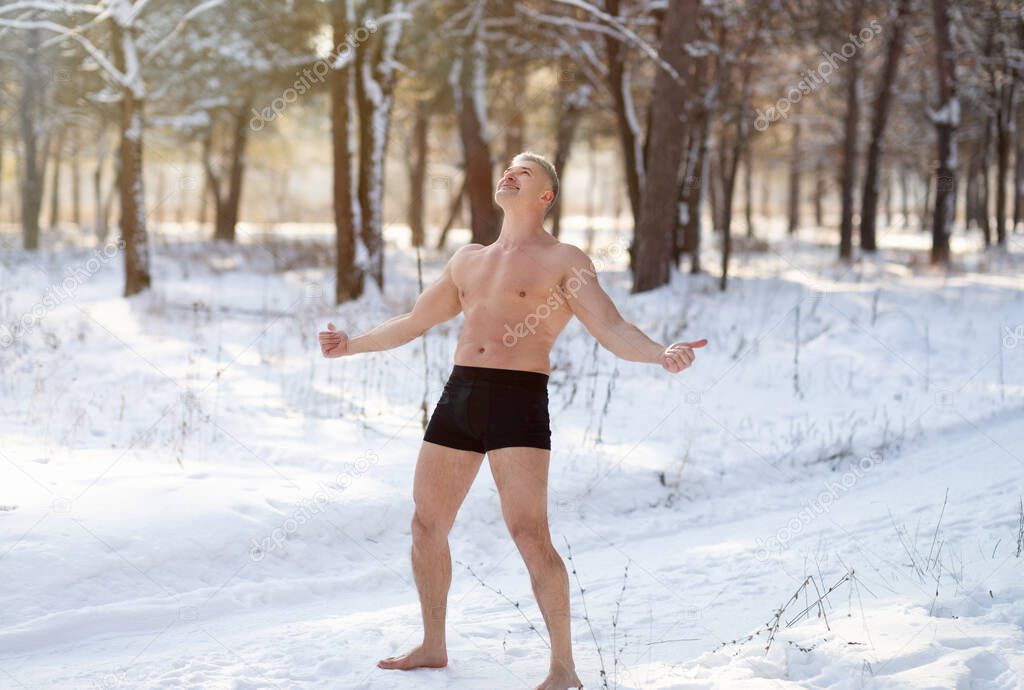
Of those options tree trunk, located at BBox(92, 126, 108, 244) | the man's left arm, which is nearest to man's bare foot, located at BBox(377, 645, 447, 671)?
the man's left arm

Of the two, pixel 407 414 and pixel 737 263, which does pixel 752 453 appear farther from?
pixel 737 263

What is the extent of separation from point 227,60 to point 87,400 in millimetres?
15645

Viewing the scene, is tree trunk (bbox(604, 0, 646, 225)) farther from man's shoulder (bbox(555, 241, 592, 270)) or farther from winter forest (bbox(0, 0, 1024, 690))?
man's shoulder (bbox(555, 241, 592, 270))

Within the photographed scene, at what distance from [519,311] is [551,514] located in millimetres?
2899

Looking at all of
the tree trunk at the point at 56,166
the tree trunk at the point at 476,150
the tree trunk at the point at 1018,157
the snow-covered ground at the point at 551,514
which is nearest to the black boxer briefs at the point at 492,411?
the snow-covered ground at the point at 551,514

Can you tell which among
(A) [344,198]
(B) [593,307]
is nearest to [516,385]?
(B) [593,307]

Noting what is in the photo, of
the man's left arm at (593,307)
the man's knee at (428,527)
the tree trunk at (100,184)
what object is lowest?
the man's knee at (428,527)

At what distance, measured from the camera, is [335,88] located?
14117 millimetres

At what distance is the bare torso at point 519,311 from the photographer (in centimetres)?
354

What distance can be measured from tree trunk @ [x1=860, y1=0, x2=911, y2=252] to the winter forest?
4.6 inches

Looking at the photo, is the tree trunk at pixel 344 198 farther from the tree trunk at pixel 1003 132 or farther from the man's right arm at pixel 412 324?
the tree trunk at pixel 1003 132

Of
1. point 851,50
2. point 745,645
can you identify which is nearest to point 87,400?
point 745,645

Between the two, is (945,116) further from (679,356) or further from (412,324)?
(679,356)

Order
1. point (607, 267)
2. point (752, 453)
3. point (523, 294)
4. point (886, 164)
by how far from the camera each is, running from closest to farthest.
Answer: point (523, 294) < point (752, 453) < point (607, 267) < point (886, 164)
